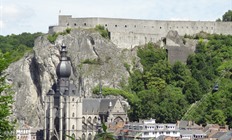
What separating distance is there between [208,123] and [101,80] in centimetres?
1478

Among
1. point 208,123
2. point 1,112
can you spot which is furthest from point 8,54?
point 208,123

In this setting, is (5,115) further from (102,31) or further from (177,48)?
(177,48)

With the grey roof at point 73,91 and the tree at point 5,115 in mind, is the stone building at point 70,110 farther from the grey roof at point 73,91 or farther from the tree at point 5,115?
the tree at point 5,115

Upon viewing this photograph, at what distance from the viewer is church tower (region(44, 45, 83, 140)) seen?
70688 mm

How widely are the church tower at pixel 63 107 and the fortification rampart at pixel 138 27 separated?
7578 mm

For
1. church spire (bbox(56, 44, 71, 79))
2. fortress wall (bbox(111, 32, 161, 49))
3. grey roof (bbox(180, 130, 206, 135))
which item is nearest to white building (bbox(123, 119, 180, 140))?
grey roof (bbox(180, 130, 206, 135))

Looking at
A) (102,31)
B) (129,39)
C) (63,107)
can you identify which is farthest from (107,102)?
(129,39)

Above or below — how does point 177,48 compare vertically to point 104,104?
above

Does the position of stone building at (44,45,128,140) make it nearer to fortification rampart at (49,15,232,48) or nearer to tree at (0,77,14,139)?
fortification rampart at (49,15,232,48)

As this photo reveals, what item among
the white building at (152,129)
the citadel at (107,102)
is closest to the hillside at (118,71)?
Answer: the citadel at (107,102)

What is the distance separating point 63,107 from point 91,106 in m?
4.55

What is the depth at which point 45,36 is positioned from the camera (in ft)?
264

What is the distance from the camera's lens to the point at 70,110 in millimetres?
71562

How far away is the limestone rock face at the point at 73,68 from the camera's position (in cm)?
7831
